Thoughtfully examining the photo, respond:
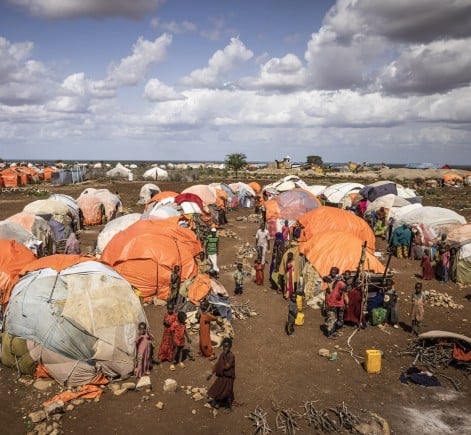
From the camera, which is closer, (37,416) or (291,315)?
(37,416)

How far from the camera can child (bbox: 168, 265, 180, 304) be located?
1194 centimetres

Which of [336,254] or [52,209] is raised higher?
[52,209]

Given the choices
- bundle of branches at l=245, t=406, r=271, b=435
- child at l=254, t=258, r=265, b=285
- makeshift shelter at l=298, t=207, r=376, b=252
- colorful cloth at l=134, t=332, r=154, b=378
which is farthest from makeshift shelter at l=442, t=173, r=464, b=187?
colorful cloth at l=134, t=332, r=154, b=378

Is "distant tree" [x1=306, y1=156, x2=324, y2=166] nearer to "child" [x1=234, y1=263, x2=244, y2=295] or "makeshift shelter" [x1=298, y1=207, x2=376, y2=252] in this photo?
"makeshift shelter" [x1=298, y1=207, x2=376, y2=252]

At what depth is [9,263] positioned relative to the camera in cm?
1105

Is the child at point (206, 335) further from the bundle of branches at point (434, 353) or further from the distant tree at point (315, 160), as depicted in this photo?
the distant tree at point (315, 160)

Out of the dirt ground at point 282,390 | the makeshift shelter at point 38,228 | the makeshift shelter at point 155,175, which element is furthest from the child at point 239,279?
the makeshift shelter at point 155,175

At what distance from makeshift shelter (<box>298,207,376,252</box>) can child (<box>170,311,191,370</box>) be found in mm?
9338

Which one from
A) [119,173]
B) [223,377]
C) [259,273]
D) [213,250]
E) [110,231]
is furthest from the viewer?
[119,173]

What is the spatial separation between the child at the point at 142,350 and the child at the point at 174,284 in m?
3.23

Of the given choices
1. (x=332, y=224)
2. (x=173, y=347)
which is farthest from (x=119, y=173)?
(x=173, y=347)

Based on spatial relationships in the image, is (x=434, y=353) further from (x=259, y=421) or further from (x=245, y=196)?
(x=245, y=196)

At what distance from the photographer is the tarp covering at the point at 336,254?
42.4ft

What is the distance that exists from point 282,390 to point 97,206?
838 inches
